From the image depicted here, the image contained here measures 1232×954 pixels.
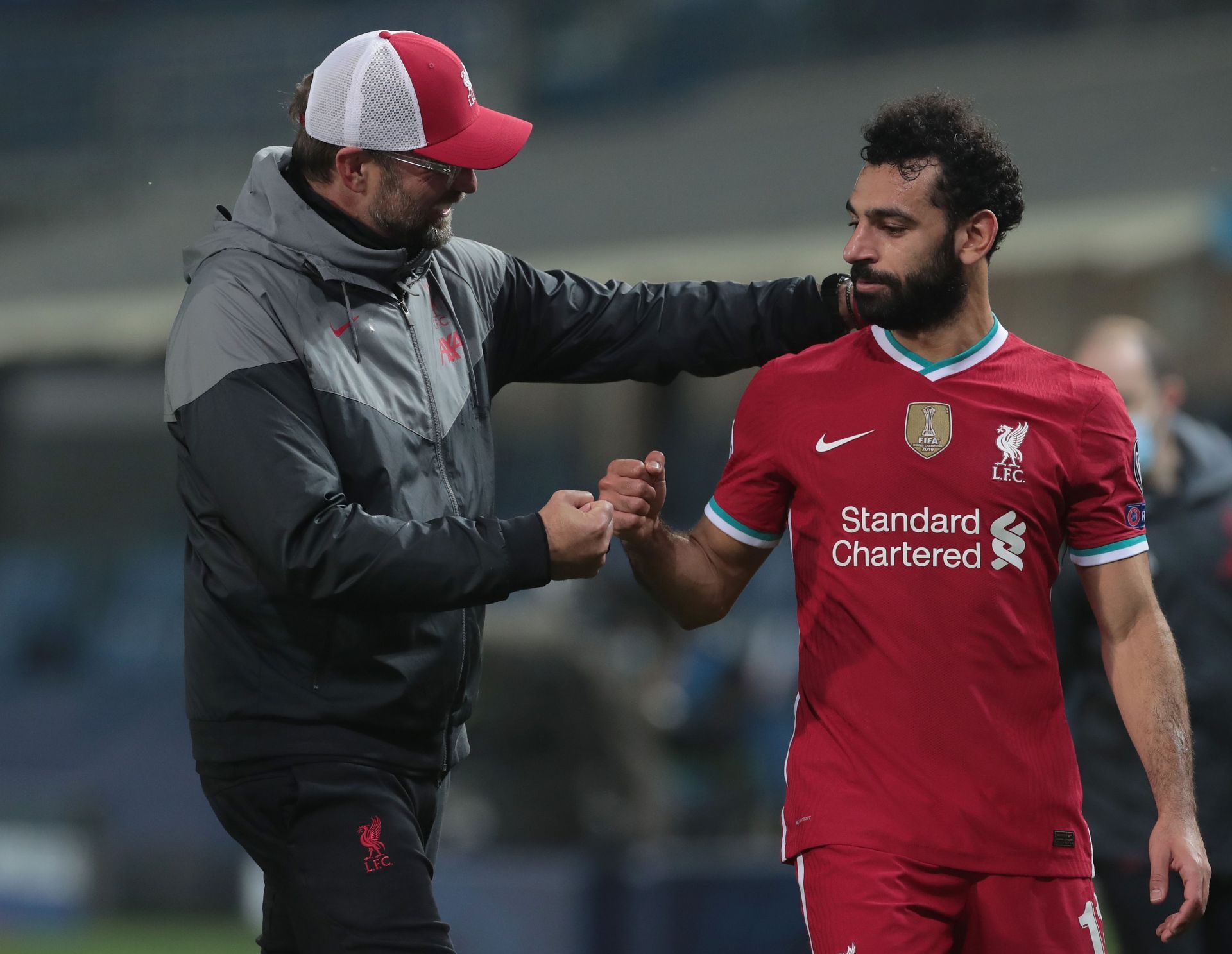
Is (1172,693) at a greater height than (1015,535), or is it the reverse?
(1015,535)

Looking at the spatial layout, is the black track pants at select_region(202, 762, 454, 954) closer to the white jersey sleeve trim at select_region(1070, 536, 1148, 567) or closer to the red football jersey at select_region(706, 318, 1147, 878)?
the red football jersey at select_region(706, 318, 1147, 878)

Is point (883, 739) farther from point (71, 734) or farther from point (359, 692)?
point (71, 734)

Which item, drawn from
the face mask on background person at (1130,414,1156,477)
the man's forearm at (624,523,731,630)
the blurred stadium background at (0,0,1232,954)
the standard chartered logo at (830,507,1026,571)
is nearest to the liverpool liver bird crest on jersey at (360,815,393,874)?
the man's forearm at (624,523,731,630)

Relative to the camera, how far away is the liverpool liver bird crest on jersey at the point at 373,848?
310 cm

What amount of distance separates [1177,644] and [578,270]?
8.68 metres

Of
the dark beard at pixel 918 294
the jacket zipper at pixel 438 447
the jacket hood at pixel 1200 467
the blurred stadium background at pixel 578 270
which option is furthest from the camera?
the blurred stadium background at pixel 578 270

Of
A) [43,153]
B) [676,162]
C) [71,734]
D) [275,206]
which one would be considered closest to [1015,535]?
[275,206]

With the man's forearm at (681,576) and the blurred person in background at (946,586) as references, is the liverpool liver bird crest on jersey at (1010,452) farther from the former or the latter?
the man's forearm at (681,576)

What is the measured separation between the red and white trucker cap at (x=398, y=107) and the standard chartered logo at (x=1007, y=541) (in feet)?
3.89

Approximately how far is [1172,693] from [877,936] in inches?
29.1

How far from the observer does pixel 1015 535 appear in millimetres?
3100

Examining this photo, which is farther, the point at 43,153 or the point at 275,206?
the point at 43,153

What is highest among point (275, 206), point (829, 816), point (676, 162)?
point (676, 162)

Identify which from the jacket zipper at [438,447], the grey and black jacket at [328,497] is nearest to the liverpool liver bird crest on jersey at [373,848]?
the grey and black jacket at [328,497]
